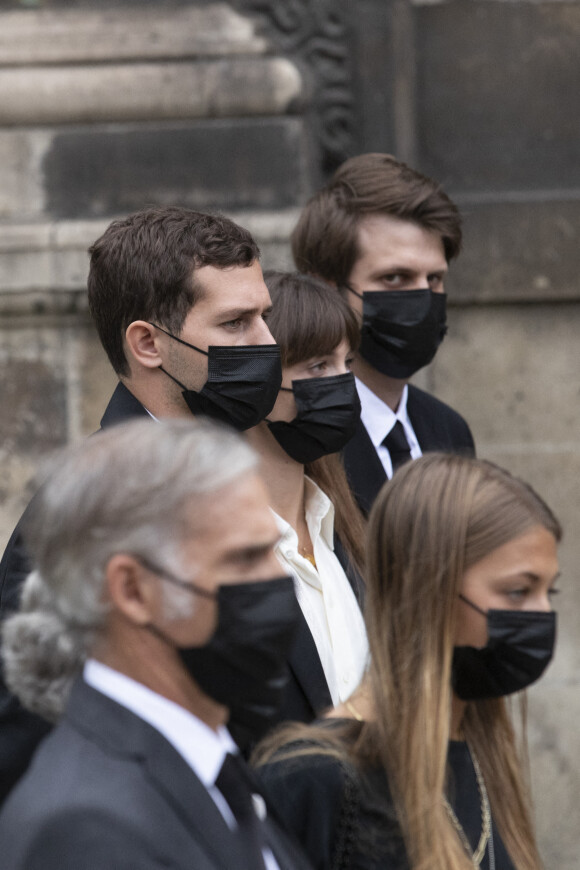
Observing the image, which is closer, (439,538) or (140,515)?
(140,515)

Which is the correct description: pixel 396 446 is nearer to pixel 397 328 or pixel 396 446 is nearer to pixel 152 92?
pixel 397 328

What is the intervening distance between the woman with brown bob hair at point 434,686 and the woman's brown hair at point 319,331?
902 mm

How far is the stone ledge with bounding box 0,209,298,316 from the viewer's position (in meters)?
4.52

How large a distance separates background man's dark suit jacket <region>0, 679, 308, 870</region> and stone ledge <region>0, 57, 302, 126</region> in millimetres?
3504

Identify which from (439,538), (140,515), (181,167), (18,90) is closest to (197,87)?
(181,167)

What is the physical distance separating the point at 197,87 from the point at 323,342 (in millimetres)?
2003

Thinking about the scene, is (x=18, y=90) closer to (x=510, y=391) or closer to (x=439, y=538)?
(x=510, y=391)

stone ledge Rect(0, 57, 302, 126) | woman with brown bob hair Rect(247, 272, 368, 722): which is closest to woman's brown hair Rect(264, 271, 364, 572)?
woman with brown bob hair Rect(247, 272, 368, 722)

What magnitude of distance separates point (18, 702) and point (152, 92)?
9.90 ft

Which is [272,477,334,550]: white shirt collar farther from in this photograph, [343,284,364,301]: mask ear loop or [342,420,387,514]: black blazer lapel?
[343,284,364,301]: mask ear loop

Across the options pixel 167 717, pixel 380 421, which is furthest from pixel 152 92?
pixel 167 717

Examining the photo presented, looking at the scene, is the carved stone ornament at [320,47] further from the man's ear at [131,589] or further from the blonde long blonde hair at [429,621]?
the man's ear at [131,589]

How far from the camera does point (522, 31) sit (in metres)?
4.89

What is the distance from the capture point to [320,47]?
475 centimetres
